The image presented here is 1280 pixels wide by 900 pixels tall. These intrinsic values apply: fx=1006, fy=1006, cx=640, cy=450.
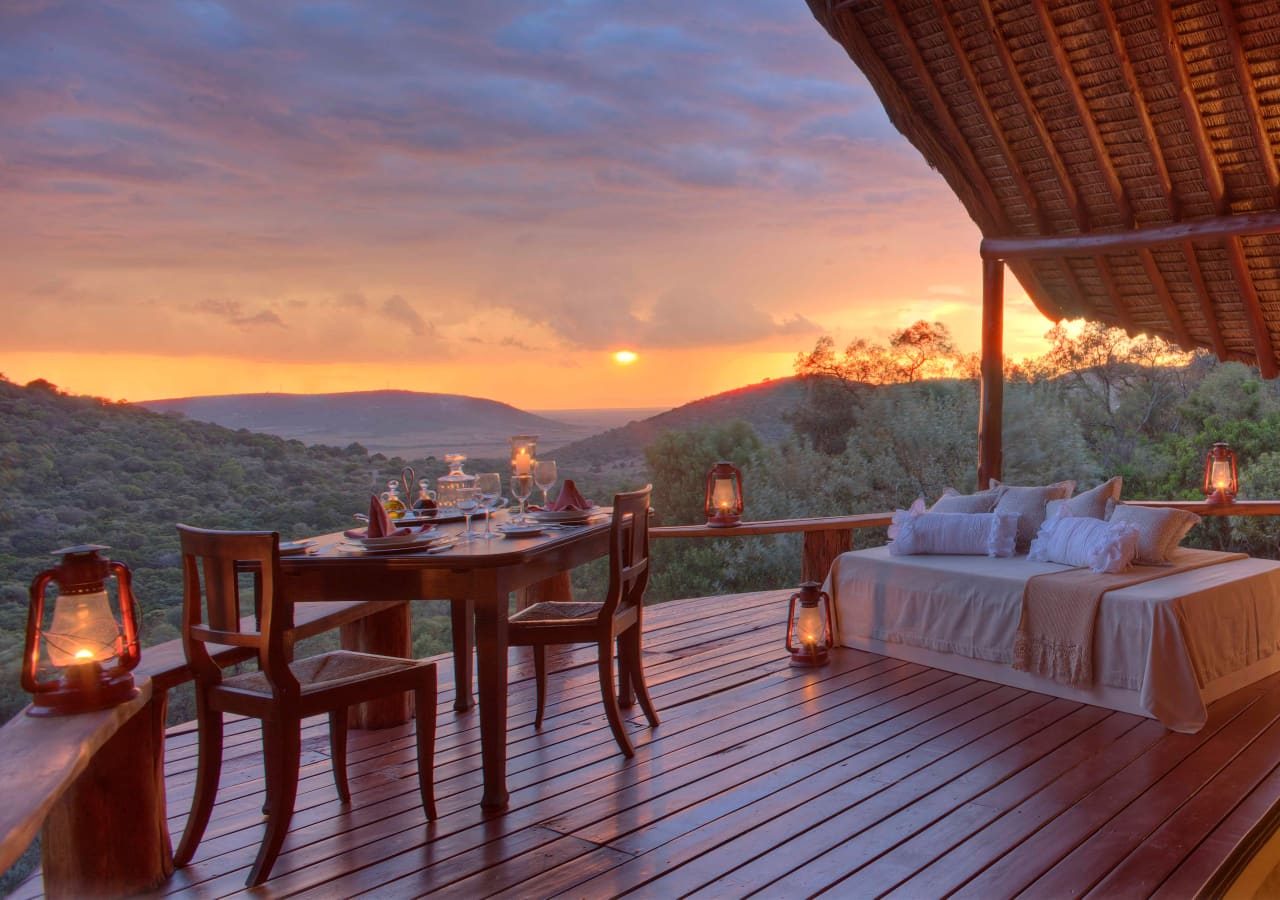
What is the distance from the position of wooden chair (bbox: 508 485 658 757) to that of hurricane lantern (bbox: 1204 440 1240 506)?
4276 mm

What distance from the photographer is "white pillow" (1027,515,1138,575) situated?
4.27 m

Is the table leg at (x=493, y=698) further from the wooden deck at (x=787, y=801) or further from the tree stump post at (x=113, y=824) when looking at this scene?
the tree stump post at (x=113, y=824)

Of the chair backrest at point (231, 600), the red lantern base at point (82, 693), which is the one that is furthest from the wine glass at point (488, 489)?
the red lantern base at point (82, 693)

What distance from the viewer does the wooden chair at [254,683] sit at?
260cm

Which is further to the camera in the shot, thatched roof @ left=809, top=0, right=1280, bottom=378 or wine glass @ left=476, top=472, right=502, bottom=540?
thatched roof @ left=809, top=0, right=1280, bottom=378

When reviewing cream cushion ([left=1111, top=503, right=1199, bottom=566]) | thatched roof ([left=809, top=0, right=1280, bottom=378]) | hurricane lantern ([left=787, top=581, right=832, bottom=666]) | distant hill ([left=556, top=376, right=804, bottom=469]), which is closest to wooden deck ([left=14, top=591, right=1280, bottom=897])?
hurricane lantern ([left=787, top=581, right=832, bottom=666])

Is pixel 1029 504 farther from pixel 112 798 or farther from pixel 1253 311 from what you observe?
pixel 112 798

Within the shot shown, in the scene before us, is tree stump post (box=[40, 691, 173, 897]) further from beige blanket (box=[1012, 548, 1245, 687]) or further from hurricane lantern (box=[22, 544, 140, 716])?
beige blanket (box=[1012, 548, 1245, 687])

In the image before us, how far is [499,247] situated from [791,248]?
9.59 ft

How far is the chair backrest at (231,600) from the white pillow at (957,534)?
3.14 meters

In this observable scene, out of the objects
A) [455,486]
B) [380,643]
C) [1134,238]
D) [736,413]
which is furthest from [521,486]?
[736,413]

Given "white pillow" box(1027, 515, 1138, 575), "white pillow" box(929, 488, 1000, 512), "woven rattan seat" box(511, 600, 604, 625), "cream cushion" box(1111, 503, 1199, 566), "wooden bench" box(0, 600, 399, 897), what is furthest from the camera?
"white pillow" box(929, 488, 1000, 512)

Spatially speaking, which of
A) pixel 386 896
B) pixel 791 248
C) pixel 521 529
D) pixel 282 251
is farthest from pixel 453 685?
pixel 791 248

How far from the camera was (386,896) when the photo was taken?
2502 mm
